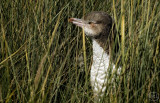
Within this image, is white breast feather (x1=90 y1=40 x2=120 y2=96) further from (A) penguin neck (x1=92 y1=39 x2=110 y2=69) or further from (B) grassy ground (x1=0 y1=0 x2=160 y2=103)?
(B) grassy ground (x1=0 y1=0 x2=160 y2=103)

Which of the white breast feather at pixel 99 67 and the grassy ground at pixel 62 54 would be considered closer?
the grassy ground at pixel 62 54

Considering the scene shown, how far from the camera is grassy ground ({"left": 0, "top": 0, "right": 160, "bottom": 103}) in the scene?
7.36 ft

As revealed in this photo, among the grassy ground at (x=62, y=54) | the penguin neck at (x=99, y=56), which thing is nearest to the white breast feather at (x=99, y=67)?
the penguin neck at (x=99, y=56)

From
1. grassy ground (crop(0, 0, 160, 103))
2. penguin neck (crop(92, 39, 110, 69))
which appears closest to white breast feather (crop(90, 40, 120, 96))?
penguin neck (crop(92, 39, 110, 69))

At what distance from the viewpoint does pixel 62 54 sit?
313 cm

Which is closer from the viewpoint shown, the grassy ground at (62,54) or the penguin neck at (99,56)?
the grassy ground at (62,54)

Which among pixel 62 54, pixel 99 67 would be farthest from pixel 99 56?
pixel 62 54

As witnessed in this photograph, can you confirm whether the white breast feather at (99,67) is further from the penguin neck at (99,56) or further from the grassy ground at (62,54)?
the grassy ground at (62,54)

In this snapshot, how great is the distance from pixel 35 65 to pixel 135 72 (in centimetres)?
82

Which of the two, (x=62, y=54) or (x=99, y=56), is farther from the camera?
(x=62, y=54)

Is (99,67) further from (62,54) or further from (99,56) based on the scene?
(62,54)

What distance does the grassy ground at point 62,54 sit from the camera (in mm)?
2242

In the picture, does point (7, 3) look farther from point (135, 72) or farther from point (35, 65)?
point (135, 72)

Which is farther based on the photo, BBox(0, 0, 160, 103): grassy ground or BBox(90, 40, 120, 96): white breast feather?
BBox(90, 40, 120, 96): white breast feather
